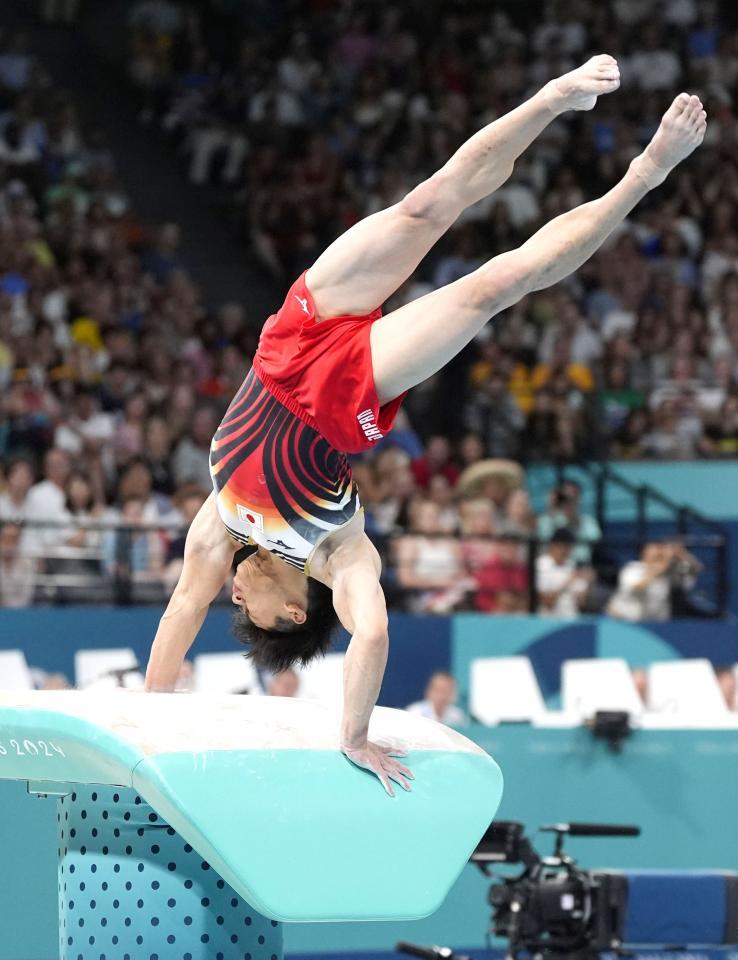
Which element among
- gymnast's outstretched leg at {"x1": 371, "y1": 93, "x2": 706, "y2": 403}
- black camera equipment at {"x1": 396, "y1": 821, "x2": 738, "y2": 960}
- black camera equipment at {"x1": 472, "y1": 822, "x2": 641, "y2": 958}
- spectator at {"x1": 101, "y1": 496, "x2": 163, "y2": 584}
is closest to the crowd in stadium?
spectator at {"x1": 101, "y1": 496, "x2": 163, "y2": 584}

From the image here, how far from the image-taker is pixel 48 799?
8.20m

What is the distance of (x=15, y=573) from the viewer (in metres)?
10.1

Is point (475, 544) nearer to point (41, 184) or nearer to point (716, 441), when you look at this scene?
point (716, 441)

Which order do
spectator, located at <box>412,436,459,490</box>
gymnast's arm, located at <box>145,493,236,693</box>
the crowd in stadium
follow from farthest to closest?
spectator, located at <box>412,436,459,490</box> < the crowd in stadium < gymnast's arm, located at <box>145,493,236,693</box>

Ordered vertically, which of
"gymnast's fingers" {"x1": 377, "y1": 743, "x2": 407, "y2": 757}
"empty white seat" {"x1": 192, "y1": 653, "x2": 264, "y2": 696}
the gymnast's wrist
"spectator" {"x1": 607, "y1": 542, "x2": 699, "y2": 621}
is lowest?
"empty white seat" {"x1": 192, "y1": 653, "x2": 264, "y2": 696}

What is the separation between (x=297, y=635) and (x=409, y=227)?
134 cm

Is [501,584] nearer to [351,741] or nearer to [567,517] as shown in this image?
[567,517]


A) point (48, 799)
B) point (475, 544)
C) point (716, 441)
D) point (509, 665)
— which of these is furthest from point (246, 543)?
point (716, 441)

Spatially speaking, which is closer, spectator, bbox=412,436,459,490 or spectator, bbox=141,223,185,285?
spectator, bbox=412,436,459,490

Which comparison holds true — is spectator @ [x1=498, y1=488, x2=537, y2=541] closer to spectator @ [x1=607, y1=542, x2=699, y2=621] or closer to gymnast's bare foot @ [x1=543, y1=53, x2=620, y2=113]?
spectator @ [x1=607, y1=542, x2=699, y2=621]

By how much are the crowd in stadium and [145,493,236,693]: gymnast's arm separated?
446cm

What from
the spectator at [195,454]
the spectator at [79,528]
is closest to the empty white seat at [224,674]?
the spectator at [79,528]

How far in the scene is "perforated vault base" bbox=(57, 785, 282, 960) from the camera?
490 centimetres

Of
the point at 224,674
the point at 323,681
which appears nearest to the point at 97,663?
the point at 224,674
